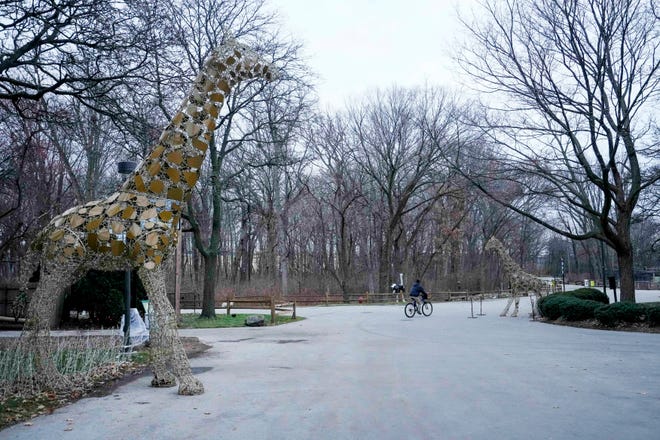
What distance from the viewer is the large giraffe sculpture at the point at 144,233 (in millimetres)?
6730

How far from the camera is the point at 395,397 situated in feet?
22.6

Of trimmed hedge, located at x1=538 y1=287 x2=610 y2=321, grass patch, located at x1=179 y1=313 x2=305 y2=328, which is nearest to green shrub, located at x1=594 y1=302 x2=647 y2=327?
trimmed hedge, located at x1=538 y1=287 x2=610 y2=321

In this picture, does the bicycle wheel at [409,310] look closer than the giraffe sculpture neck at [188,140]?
No

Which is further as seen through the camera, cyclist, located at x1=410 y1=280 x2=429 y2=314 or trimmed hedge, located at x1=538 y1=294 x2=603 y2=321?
cyclist, located at x1=410 y1=280 x2=429 y2=314

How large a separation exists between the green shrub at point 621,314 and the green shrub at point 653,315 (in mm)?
153

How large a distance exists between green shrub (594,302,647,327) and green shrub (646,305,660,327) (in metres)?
0.15

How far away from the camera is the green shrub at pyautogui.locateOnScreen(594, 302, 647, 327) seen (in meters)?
15.2

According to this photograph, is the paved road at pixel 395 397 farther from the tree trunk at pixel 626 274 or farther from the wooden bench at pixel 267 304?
the wooden bench at pixel 267 304

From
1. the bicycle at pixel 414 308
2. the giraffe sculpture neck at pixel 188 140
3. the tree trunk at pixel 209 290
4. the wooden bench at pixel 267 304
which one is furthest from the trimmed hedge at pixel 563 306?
the giraffe sculpture neck at pixel 188 140

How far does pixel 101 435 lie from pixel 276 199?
112 feet

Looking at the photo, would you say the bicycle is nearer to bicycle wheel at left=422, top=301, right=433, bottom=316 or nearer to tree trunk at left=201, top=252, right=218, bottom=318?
bicycle wheel at left=422, top=301, right=433, bottom=316

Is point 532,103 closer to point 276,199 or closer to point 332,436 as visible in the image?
point 332,436

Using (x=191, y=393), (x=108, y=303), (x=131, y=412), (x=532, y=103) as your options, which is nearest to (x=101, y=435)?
(x=131, y=412)

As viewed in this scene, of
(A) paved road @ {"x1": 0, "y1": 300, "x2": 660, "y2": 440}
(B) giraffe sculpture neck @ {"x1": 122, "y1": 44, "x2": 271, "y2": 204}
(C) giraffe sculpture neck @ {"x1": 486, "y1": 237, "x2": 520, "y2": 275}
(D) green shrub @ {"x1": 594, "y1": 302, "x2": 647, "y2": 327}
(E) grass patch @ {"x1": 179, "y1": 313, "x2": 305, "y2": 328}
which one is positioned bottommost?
(E) grass patch @ {"x1": 179, "y1": 313, "x2": 305, "y2": 328}
